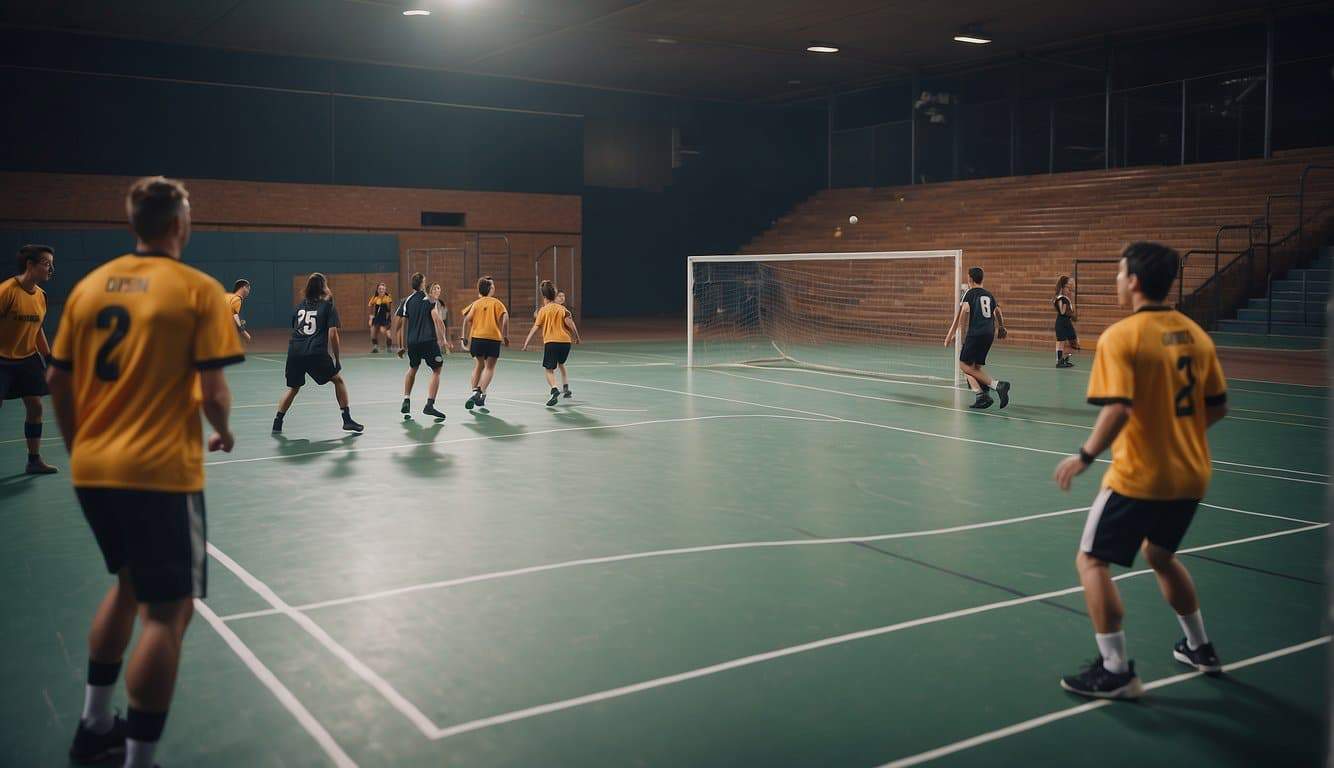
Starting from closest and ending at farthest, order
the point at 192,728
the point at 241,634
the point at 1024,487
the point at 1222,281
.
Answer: the point at 192,728, the point at 241,634, the point at 1024,487, the point at 1222,281

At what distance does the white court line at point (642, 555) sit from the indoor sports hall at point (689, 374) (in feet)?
0.14

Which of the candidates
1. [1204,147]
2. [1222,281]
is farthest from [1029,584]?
[1204,147]

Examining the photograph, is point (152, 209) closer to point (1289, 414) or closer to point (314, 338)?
point (314, 338)

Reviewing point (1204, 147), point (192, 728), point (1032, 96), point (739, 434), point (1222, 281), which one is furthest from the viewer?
point (1032, 96)

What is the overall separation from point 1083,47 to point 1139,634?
30.9 m

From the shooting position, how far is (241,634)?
550 cm

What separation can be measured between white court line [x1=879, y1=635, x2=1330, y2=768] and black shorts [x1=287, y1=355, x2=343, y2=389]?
9540 mm

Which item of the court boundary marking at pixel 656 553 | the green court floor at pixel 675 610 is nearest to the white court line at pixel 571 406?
the green court floor at pixel 675 610

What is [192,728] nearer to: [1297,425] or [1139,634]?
[1139,634]

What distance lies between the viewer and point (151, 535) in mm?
3676

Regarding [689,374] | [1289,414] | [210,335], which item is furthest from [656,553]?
[689,374]

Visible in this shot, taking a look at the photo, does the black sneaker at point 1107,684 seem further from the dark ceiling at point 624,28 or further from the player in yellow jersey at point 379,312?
the dark ceiling at point 624,28

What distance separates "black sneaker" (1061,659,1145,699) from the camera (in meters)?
4.70

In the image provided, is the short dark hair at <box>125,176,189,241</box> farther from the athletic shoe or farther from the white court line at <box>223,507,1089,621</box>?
the athletic shoe
